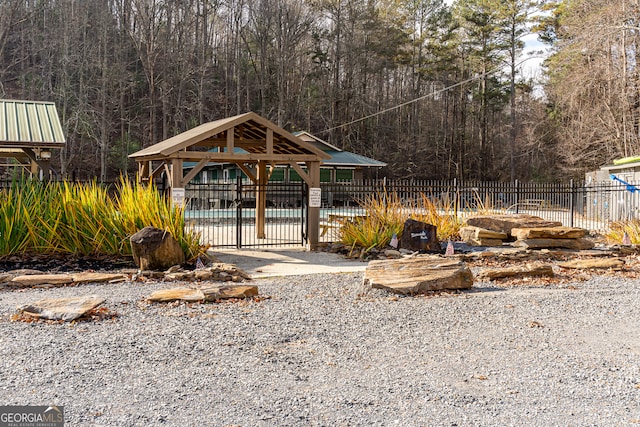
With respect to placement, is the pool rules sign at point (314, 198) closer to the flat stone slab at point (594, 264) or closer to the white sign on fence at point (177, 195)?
the white sign on fence at point (177, 195)

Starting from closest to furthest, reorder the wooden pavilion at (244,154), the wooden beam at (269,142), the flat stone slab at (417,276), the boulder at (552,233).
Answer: the flat stone slab at (417,276) → the wooden pavilion at (244,154) → the boulder at (552,233) → the wooden beam at (269,142)

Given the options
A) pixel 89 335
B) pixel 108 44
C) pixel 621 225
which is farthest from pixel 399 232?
pixel 108 44

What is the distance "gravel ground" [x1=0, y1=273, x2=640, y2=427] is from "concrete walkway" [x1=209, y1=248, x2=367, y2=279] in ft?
9.07

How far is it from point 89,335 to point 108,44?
3964 centimetres

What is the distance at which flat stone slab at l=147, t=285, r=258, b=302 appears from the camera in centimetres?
719

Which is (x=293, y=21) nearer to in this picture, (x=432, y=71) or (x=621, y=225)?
(x=432, y=71)

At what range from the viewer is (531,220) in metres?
14.1

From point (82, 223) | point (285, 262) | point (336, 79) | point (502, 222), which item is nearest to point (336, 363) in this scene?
point (285, 262)

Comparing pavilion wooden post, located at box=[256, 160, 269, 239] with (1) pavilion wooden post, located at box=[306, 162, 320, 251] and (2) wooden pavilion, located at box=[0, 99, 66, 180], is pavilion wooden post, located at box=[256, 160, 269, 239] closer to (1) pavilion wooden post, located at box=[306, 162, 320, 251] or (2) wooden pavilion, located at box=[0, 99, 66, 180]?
(1) pavilion wooden post, located at box=[306, 162, 320, 251]

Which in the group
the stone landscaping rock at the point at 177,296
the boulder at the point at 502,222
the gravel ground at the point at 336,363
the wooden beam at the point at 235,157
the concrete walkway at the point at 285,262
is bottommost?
the gravel ground at the point at 336,363

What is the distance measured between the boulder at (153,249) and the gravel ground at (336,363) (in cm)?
214

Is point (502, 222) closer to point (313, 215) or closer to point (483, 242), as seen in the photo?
point (483, 242)

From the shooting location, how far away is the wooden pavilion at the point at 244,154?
1230cm

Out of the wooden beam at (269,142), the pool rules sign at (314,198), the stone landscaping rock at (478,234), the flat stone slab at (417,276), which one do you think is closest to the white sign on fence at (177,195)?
the wooden beam at (269,142)
